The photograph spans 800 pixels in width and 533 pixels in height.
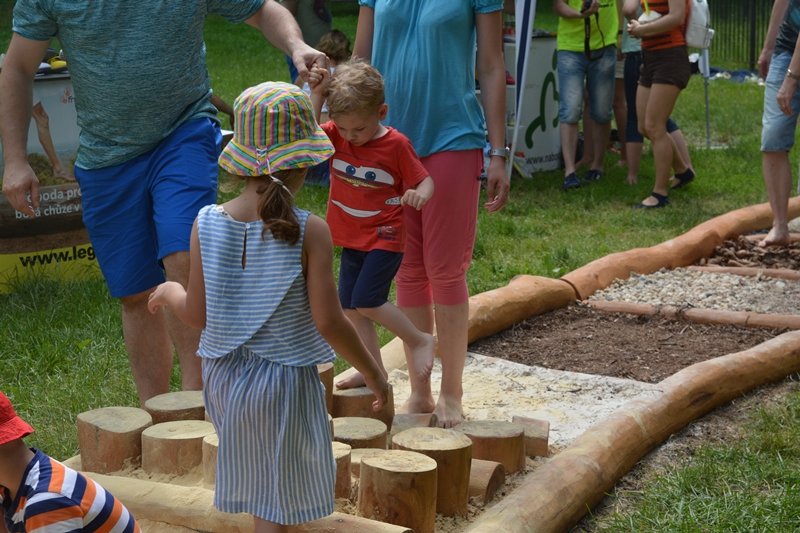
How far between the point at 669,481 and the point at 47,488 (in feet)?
7.19

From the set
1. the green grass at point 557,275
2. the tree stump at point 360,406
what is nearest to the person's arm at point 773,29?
the green grass at point 557,275

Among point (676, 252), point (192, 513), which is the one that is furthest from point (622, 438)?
point (676, 252)

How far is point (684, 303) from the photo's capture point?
6539 millimetres

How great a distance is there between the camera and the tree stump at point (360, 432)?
3.86m

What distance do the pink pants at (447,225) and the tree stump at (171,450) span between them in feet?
3.61

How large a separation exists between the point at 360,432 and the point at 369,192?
0.90 m

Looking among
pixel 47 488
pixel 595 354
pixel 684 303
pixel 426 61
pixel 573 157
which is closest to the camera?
pixel 47 488

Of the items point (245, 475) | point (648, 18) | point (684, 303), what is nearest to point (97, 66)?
point (245, 475)

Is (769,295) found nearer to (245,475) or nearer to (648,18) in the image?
(648,18)

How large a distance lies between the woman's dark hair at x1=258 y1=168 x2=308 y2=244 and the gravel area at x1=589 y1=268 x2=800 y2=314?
12.7 ft

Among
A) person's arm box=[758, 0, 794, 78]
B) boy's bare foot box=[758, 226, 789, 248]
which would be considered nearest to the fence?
person's arm box=[758, 0, 794, 78]

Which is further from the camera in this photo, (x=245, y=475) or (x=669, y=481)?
(x=669, y=481)

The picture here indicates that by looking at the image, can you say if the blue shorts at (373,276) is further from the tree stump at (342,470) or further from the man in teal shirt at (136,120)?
the tree stump at (342,470)

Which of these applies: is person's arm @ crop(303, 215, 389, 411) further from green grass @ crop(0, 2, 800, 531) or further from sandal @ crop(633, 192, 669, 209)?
sandal @ crop(633, 192, 669, 209)
